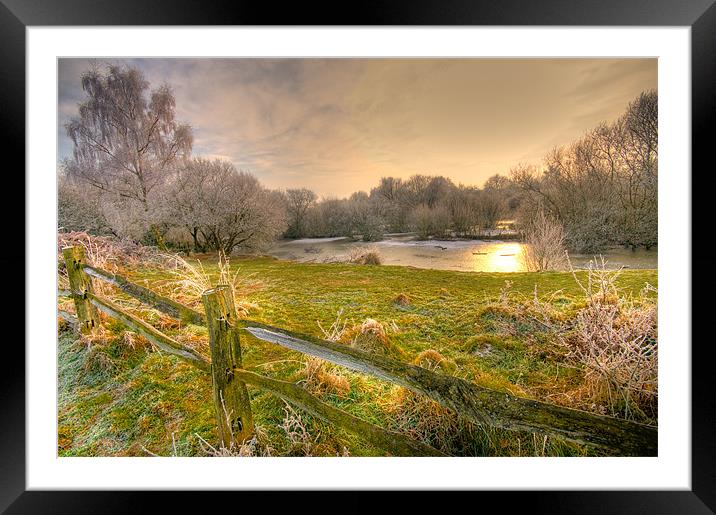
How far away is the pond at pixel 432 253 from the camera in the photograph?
170 centimetres

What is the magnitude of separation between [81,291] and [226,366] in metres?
1.67

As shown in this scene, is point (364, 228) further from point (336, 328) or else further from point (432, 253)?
point (336, 328)

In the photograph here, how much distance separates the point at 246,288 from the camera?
6.03ft

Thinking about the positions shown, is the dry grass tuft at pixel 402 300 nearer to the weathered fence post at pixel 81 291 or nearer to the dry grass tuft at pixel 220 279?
the dry grass tuft at pixel 220 279

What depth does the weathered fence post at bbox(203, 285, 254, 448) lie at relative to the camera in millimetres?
1131

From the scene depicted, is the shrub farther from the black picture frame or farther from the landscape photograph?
the black picture frame

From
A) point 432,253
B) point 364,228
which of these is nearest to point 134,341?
point 364,228

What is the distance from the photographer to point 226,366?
1.18 metres

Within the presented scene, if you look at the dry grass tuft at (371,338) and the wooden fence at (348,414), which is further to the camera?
the dry grass tuft at (371,338)
